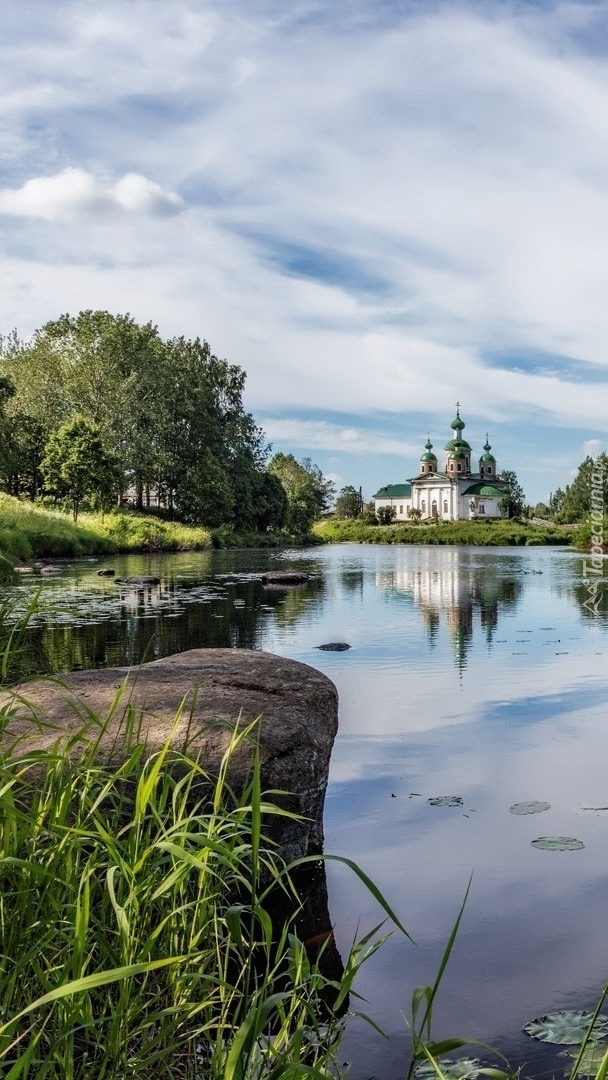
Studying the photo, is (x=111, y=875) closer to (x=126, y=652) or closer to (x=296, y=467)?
(x=126, y=652)

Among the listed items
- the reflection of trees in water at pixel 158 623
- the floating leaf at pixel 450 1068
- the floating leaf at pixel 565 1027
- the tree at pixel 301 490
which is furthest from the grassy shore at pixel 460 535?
the floating leaf at pixel 450 1068

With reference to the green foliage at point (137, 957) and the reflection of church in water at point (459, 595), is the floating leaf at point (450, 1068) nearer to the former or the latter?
the green foliage at point (137, 957)

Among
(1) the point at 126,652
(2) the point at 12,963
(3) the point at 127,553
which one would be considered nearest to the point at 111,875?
(2) the point at 12,963

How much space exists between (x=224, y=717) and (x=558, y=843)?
1.91m

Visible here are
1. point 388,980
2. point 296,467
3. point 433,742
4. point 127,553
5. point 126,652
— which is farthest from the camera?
point 296,467

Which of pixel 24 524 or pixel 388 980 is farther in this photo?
pixel 24 524

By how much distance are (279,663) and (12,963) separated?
345 centimetres

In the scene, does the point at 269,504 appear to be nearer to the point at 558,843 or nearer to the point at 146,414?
the point at 146,414

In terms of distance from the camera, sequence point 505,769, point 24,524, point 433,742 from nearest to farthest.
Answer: point 505,769, point 433,742, point 24,524

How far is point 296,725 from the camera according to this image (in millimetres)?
4895

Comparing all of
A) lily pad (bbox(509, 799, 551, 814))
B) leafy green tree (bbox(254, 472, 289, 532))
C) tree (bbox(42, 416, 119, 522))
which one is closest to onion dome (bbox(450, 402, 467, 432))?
leafy green tree (bbox(254, 472, 289, 532))

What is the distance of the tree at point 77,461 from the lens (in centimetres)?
4456

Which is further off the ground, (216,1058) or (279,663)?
(279,663)

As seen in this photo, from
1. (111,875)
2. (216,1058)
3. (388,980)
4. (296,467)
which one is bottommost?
(388,980)
